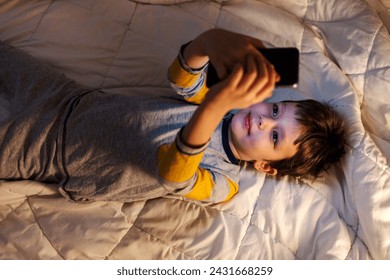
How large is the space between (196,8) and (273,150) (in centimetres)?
47

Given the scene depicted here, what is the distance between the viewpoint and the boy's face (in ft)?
3.49

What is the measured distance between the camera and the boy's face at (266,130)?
1.06 m

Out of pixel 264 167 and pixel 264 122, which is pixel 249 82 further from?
pixel 264 167

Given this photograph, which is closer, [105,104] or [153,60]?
[105,104]

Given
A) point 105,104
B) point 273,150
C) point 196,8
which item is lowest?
point 273,150

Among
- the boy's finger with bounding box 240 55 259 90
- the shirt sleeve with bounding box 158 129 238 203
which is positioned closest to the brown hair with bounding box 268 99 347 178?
the shirt sleeve with bounding box 158 129 238 203

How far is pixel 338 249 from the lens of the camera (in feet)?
3.49

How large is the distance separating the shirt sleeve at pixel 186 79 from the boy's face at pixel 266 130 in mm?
113

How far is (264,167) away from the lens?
1.14 meters

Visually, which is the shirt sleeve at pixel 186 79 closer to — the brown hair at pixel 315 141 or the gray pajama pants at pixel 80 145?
the gray pajama pants at pixel 80 145

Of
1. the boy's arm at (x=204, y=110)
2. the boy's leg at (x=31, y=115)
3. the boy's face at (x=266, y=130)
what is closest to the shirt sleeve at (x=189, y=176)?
the boy's arm at (x=204, y=110)
